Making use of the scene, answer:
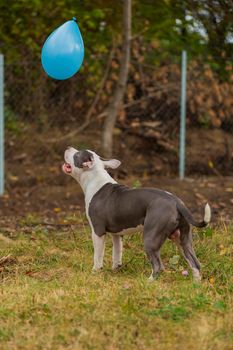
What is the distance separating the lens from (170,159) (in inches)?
479

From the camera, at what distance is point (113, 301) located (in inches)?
201

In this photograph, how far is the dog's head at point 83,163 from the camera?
6461 mm

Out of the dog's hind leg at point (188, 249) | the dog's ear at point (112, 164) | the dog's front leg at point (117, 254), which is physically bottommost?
the dog's front leg at point (117, 254)

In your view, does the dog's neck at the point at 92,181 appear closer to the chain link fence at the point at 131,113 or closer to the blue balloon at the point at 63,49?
the blue balloon at the point at 63,49

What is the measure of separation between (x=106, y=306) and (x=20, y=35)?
7215 millimetres

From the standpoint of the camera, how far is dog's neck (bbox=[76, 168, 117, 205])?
6438 mm

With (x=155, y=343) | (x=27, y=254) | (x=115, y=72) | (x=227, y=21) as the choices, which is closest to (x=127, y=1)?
(x=227, y=21)

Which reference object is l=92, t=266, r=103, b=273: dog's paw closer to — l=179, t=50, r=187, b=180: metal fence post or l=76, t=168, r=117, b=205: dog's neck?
l=76, t=168, r=117, b=205: dog's neck

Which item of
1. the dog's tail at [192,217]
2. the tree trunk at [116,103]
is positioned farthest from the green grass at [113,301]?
the tree trunk at [116,103]

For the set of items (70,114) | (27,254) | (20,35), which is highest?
(20,35)

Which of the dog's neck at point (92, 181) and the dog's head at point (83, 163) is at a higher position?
the dog's head at point (83, 163)

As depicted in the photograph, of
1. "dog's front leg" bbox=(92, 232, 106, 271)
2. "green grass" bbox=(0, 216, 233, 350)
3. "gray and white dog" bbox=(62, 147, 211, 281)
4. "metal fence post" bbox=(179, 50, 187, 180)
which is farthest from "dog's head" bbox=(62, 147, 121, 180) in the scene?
"metal fence post" bbox=(179, 50, 187, 180)

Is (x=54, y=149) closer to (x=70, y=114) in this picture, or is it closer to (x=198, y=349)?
(x=70, y=114)

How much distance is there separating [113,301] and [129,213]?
111 centimetres
